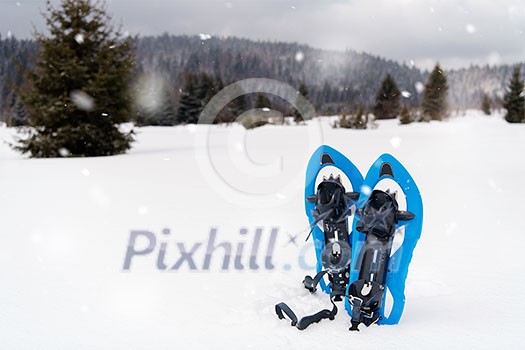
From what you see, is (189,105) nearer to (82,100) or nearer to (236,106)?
(236,106)

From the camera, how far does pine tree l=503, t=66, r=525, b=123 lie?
37.7 meters

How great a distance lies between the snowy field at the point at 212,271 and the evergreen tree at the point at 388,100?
3943 cm

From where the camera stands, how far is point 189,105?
50.0 metres

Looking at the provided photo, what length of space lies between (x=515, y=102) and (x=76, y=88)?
36465 millimetres

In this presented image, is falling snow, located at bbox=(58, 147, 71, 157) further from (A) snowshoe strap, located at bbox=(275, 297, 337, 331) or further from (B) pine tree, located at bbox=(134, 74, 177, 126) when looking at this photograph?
(B) pine tree, located at bbox=(134, 74, 177, 126)

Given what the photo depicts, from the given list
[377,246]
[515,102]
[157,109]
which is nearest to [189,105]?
Result: [157,109]

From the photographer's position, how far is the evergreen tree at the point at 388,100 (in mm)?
46719

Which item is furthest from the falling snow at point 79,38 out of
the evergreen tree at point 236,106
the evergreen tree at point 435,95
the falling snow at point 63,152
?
the evergreen tree at point 435,95

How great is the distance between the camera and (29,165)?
12.7 metres

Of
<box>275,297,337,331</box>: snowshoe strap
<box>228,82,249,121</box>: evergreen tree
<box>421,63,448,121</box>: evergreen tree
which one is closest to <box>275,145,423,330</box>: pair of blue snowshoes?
<box>275,297,337,331</box>: snowshoe strap

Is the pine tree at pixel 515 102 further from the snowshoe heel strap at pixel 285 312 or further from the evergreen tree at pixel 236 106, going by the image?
the snowshoe heel strap at pixel 285 312

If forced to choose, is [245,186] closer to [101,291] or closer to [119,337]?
[101,291]

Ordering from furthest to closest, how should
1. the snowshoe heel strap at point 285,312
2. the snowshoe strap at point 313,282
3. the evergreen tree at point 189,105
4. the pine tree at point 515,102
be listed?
1. the evergreen tree at point 189,105
2. the pine tree at point 515,102
3. the snowshoe strap at point 313,282
4. the snowshoe heel strap at point 285,312

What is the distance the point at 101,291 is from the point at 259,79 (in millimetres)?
99457
